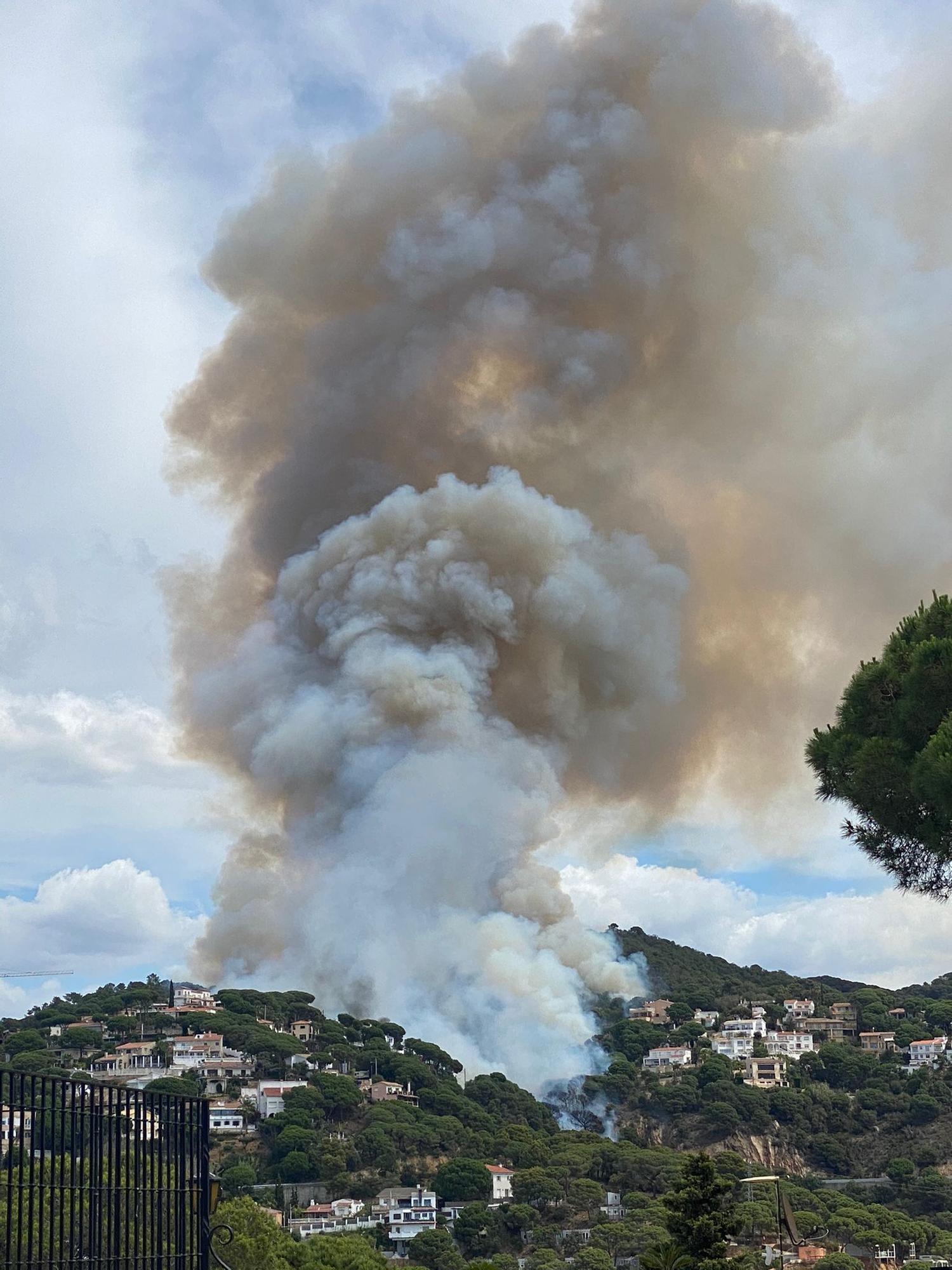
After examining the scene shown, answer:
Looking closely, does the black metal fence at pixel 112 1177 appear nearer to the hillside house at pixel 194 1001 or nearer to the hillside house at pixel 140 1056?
the hillside house at pixel 140 1056

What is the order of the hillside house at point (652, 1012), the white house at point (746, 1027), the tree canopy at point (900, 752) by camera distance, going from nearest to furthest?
the tree canopy at point (900, 752) < the white house at point (746, 1027) < the hillside house at point (652, 1012)

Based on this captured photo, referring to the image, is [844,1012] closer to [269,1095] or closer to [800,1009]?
[800,1009]

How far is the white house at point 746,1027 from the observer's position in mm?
125812

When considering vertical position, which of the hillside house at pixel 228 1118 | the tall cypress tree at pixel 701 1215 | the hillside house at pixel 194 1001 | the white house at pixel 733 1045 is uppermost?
the hillside house at pixel 194 1001

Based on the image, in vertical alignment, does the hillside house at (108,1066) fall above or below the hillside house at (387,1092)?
above

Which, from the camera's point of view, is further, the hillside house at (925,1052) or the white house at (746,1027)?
the white house at (746,1027)

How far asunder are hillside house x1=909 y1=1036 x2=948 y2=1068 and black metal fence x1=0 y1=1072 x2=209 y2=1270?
104944 mm

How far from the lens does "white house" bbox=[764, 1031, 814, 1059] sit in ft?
390

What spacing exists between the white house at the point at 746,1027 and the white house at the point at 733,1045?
1.32m

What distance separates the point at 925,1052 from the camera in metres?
111

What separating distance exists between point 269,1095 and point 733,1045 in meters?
46.9

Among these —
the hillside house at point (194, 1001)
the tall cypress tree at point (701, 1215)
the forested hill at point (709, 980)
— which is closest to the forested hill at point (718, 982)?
the forested hill at point (709, 980)

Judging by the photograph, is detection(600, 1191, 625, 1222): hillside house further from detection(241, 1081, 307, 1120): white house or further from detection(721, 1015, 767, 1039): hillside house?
detection(721, 1015, 767, 1039): hillside house

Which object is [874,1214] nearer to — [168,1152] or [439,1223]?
[439,1223]
